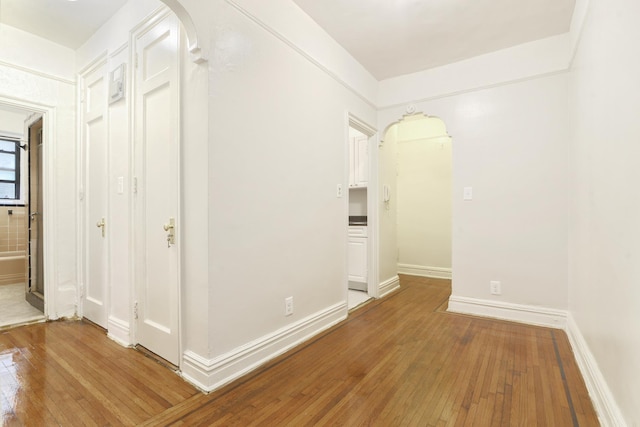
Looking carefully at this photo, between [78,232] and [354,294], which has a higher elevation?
[78,232]

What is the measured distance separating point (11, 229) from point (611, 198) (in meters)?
6.70

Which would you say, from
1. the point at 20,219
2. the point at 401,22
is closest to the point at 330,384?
the point at 401,22

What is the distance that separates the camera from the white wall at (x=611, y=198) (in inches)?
47.6

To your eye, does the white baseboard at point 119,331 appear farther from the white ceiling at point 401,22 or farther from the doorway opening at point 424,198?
the doorway opening at point 424,198

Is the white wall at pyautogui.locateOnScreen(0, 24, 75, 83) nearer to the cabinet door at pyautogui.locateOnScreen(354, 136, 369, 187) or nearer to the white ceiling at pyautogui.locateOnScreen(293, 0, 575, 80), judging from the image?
the white ceiling at pyautogui.locateOnScreen(293, 0, 575, 80)

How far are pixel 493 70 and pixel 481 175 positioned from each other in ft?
3.48

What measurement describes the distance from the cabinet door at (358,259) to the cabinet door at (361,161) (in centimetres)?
80

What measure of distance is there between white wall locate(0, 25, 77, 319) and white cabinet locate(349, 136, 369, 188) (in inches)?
125

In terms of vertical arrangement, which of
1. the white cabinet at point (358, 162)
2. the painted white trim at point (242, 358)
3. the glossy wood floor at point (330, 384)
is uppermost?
the white cabinet at point (358, 162)

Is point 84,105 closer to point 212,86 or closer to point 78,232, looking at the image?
point 78,232

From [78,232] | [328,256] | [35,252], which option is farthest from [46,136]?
[328,256]

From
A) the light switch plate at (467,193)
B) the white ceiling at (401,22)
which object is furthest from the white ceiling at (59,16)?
the light switch plate at (467,193)

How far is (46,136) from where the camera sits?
2875mm

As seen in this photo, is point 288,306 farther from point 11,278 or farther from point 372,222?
point 11,278
